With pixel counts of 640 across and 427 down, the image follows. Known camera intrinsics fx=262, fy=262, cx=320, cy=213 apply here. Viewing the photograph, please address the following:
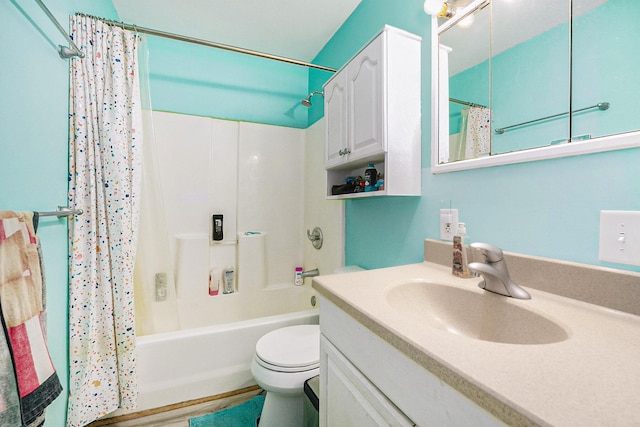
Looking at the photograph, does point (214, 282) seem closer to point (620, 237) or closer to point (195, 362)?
point (195, 362)

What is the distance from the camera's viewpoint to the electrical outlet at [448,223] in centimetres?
100

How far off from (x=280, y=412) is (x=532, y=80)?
161 centimetres

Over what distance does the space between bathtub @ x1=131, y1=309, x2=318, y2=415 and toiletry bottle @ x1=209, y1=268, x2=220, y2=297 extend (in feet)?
1.85

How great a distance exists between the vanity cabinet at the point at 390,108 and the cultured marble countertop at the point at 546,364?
2.10 feet

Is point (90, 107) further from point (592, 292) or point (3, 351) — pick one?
point (592, 292)

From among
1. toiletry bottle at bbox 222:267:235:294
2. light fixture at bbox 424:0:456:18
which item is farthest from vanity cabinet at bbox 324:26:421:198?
toiletry bottle at bbox 222:267:235:294

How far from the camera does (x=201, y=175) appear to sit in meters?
2.09

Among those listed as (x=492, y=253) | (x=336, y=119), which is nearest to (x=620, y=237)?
(x=492, y=253)

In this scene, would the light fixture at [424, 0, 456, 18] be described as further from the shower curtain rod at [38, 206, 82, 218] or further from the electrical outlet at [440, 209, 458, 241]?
the shower curtain rod at [38, 206, 82, 218]

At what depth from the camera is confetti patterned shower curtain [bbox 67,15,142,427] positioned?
1173mm

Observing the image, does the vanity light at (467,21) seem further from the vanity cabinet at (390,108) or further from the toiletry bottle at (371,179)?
the toiletry bottle at (371,179)

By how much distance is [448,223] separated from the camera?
40.3 inches

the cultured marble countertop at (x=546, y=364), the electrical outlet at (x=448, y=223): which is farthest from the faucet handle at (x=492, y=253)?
the electrical outlet at (x=448, y=223)

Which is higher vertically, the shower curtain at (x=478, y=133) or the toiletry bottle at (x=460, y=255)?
the shower curtain at (x=478, y=133)
